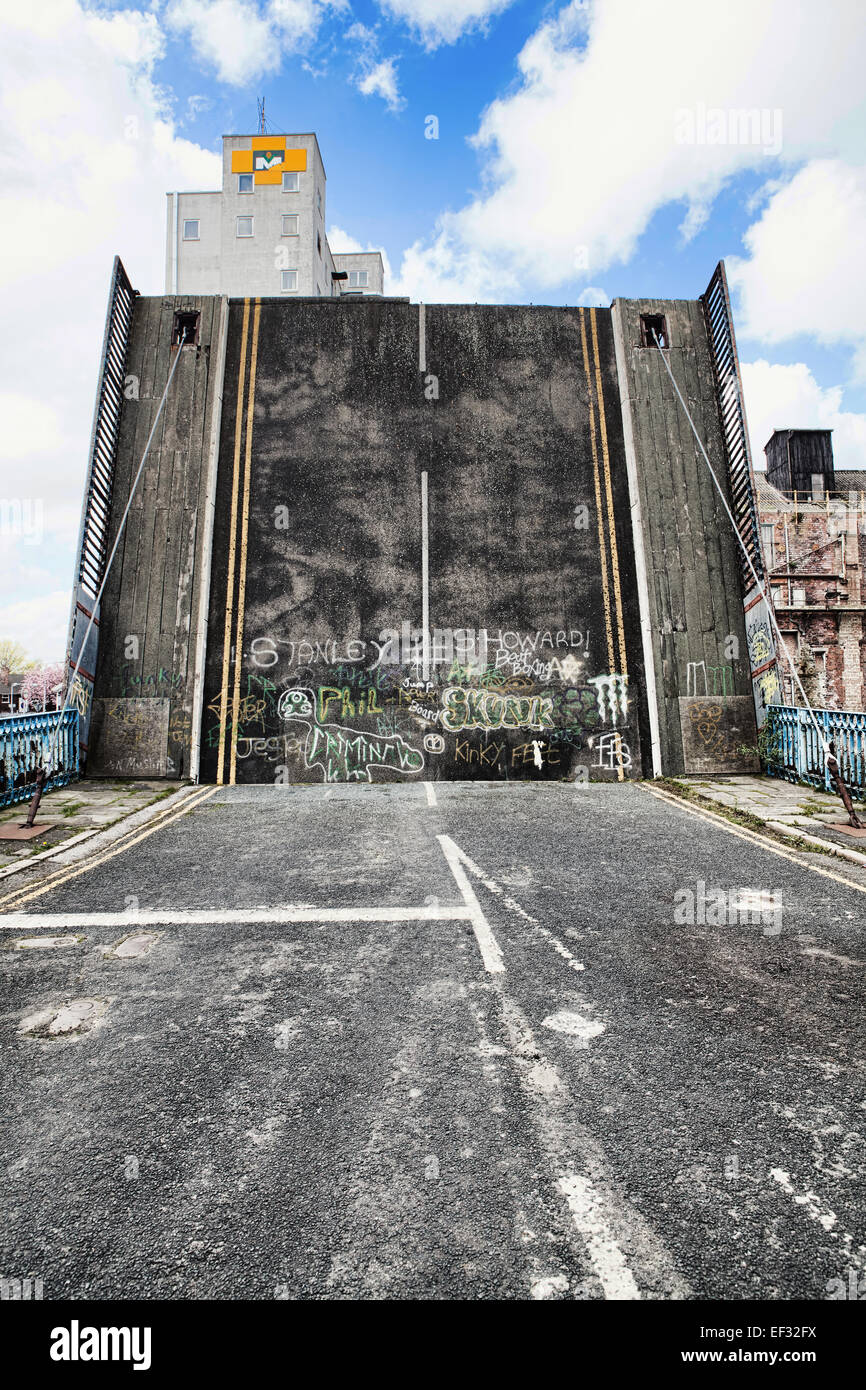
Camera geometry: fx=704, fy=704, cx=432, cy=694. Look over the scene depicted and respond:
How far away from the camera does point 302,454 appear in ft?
45.3

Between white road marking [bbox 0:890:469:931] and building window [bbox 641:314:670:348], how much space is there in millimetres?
13689

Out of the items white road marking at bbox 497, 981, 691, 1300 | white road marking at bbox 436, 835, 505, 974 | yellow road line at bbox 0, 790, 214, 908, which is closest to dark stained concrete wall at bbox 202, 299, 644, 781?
yellow road line at bbox 0, 790, 214, 908

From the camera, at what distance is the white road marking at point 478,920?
4477 mm

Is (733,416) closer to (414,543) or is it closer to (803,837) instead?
(414,543)

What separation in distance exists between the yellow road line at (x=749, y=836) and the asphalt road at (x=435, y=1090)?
18 centimetres

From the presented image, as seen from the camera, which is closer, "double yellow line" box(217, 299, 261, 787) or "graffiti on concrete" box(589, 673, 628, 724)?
"double yellow line" box(217, 299, 261, 787)

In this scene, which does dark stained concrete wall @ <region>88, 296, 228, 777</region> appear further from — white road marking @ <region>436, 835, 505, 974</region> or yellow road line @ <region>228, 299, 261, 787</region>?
white road marking @ <region>436, 835, 505, 974</region>

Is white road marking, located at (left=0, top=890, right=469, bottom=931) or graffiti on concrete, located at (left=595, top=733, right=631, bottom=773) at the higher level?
graffiti on concrete, located at (left=595, top=733, right=631, bottom=773)

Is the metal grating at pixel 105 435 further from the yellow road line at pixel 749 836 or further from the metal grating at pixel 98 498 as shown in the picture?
the yellow road line at pixel 749 836

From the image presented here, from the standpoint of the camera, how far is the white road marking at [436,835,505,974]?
14.7 ft

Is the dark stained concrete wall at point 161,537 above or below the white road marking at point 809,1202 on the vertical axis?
above

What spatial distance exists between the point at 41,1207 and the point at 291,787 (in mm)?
9624

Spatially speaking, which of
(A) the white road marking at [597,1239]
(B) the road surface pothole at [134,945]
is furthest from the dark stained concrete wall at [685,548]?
(A) the white road marking at [597,1239]

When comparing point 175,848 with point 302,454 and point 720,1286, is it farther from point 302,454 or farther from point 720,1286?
point 302,454
